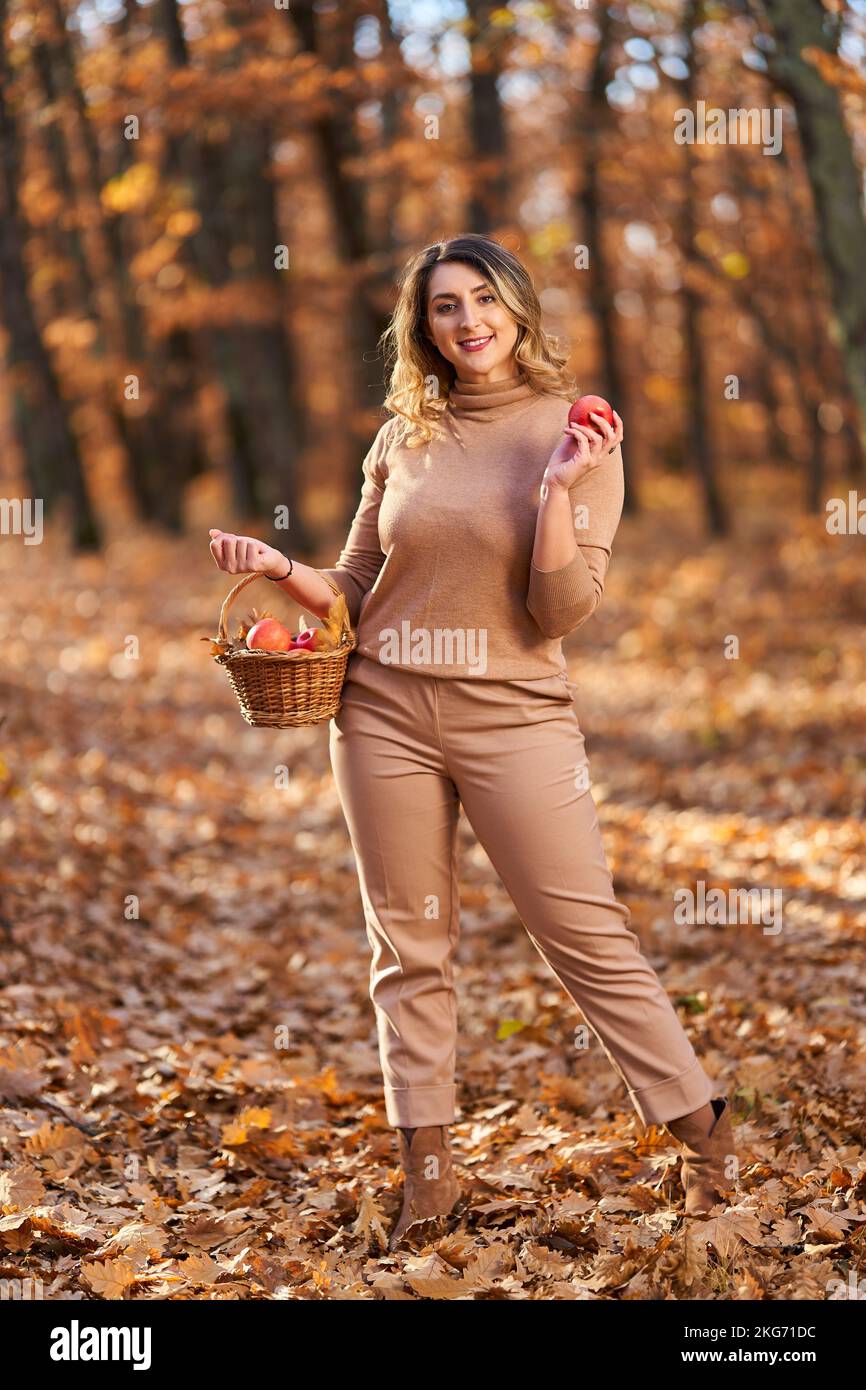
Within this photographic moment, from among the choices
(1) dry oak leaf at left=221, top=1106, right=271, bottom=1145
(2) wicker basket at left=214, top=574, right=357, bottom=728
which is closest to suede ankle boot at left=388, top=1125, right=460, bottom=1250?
(1) dry oak leaf at left=221, top=1106, right=271, bottom=1145

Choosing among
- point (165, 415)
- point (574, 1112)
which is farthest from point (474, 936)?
point (165, 415)

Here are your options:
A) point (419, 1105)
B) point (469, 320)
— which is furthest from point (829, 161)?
point (419, 1105)

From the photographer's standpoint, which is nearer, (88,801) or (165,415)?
(88,801)

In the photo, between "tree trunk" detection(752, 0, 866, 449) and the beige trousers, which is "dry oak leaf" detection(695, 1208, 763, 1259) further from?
"tree trunk" detection(752, 0, 866, 449)

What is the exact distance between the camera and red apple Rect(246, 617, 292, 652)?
366cm

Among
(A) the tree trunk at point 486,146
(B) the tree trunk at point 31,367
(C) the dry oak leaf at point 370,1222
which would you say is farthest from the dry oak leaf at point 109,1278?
(B) the tree trunk at point 31,367

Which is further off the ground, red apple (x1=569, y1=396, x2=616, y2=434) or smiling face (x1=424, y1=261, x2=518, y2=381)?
smiling face (x1=424, y1=261, x2=518, y2=381)

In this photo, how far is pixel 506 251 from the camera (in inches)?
144

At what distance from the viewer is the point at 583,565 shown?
3418 millimetres

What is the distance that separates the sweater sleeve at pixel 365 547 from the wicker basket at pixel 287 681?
0.21 metres

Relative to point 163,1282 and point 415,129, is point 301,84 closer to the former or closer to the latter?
point 415,129

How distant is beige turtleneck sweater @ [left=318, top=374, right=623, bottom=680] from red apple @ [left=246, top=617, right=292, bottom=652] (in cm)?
23

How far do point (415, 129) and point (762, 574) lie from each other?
7.65 meters
